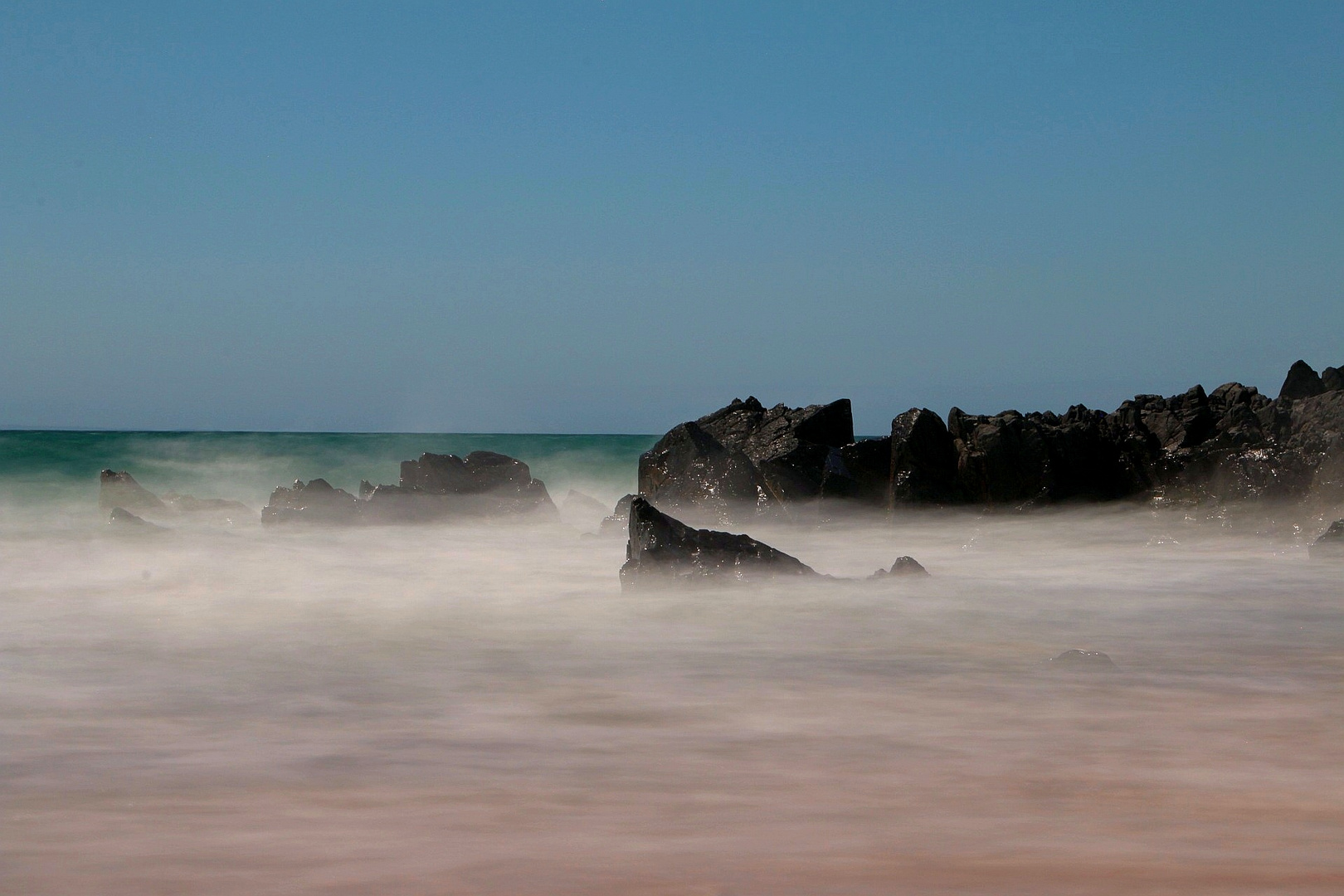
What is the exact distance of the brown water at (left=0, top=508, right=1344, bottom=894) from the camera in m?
3.14

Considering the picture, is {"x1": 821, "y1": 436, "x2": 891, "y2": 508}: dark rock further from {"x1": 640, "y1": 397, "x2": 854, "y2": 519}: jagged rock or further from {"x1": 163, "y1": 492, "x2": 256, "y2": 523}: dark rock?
{"x1": 163, "y1": 492, "x2": 256, "y2": 523}: dark rock

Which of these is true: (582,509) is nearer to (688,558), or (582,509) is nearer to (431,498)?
(431,498)

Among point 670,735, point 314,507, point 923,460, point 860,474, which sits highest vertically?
point 923,460

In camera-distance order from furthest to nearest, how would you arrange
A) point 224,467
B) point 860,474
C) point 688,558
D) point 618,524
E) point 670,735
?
point 224,467 < point 860,474 < point 618,524 < point 688,558 < point 670,735

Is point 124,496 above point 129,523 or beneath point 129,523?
above

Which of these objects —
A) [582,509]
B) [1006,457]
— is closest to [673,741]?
[1006,457]

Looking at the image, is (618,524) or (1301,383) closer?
(618,524)

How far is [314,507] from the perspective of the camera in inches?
693

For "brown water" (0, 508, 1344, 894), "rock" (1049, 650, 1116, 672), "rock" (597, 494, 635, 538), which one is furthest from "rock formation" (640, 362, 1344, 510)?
"rock" (1049, 650, 1116, 672)

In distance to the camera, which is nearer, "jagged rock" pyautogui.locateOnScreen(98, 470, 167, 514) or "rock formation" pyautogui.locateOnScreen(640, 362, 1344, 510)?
"rock formation" pyautogui.locateOnScreen(640, 362, 1344, 510)

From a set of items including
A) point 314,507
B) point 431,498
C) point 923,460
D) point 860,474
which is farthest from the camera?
point 431,498

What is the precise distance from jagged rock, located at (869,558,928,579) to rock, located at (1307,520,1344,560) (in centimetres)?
450

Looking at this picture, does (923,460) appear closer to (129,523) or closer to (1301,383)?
(1301,383)

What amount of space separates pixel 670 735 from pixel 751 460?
12539 mm
